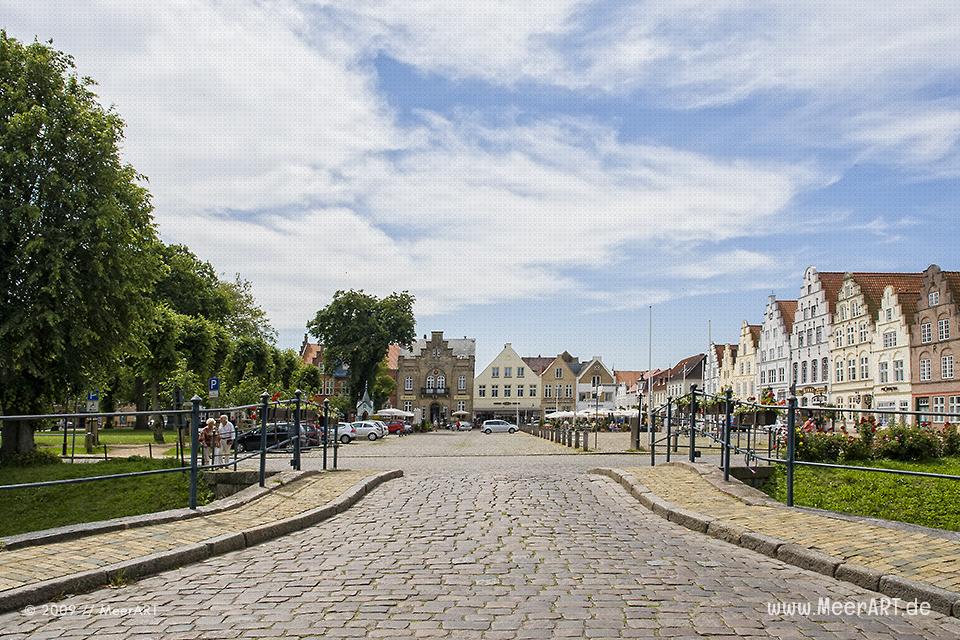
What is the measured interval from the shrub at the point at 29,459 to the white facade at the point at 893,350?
53490mm

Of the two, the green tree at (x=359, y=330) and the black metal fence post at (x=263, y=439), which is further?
the green tree at (x=359, y=330)

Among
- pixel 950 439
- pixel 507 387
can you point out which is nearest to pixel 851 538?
pixel 950 439

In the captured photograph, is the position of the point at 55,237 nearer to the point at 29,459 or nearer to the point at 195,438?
the point at 29,459

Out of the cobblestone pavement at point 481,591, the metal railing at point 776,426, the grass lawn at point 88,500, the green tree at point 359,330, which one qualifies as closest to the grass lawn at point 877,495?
the metal railing at point 776,426

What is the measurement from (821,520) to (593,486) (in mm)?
5206

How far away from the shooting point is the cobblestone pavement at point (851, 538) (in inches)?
269

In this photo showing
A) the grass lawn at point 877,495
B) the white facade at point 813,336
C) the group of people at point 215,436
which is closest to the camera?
the grass lawn at point 877,495

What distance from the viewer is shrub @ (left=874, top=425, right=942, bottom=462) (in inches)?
908

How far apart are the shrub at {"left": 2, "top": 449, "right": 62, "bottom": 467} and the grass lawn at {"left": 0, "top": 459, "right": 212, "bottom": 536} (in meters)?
2.94

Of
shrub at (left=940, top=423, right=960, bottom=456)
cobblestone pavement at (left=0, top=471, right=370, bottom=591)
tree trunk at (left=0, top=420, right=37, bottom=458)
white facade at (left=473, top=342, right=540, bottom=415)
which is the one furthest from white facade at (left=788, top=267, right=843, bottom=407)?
cobblestone pavement at (left=0, top=471, right=370, bottom=591)

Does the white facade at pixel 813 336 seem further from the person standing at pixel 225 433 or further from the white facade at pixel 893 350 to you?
the person standing at pixel 225 433

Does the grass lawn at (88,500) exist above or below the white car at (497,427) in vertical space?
above

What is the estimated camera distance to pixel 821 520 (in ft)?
30.8

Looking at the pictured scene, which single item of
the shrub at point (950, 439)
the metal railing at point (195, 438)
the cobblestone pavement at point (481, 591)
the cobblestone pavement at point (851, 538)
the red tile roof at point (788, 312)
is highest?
the red tile roof at point (788, 312)
